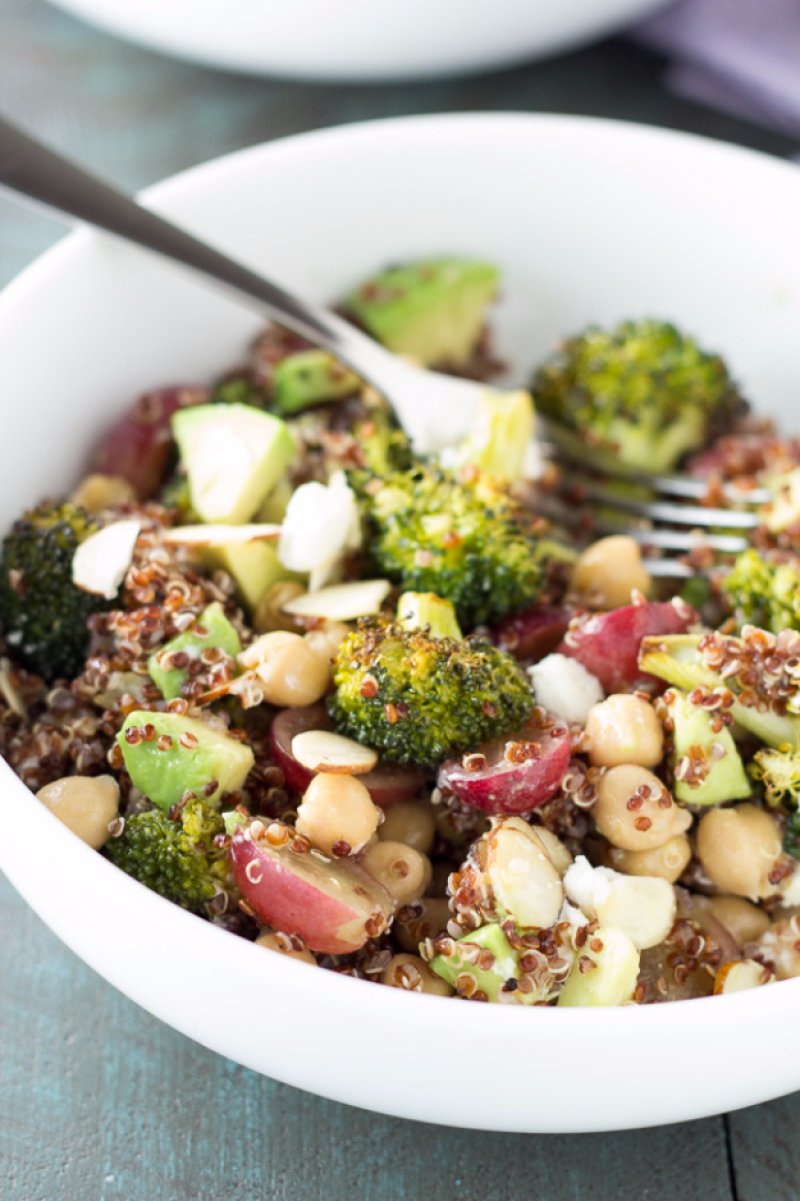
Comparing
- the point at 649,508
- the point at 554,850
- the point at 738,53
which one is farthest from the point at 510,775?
the point at 738,53

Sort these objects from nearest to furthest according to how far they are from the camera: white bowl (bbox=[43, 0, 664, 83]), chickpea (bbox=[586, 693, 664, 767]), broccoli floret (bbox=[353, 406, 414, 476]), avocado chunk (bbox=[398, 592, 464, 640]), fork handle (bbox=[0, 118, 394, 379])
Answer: chickpea (bbox=[586, 693, 664, 767])
avocado chunk (bbox=[398, 592, 464, 640])
fork handle (bbox=[0, 118, 394, 379])
broccoli floret (bbox=[353, 406, 414, 476])
white bowl (bbox=[43, 0, 664, 83])

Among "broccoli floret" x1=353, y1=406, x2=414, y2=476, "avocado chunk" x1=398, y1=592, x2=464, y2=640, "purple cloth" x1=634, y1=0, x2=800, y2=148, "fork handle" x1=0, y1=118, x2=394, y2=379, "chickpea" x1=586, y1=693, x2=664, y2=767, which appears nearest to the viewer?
"chickpea" x1=586, y1=693, x2=664, y2=767

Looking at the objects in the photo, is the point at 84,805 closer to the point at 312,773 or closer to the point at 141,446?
the point at 312,773

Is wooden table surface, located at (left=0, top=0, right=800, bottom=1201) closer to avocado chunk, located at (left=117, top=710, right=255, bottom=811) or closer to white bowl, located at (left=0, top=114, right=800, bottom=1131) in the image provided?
white bowl, located at (left=0, top=114, right=800, bottom=1131)

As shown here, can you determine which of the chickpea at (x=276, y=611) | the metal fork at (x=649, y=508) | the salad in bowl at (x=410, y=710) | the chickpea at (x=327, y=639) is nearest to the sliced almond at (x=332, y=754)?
the salad in bowl at (x=410, y=710)

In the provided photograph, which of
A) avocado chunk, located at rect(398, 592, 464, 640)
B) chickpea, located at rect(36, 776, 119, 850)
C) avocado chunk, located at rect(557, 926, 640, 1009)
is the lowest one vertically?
avocado chunk, located at rect(557, 926, 640, 1009)

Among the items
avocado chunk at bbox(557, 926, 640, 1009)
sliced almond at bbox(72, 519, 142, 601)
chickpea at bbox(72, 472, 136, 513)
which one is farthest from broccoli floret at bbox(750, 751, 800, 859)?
chickpea at bbox(72, 472, 136, 513)
